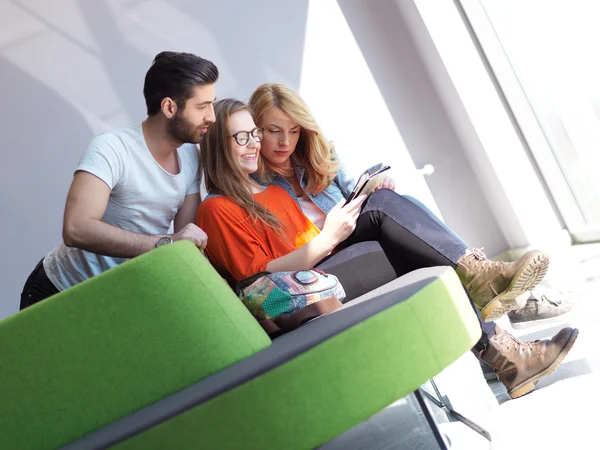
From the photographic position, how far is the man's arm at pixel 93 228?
2334 mm

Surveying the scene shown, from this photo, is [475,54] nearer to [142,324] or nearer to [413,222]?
[413,222]

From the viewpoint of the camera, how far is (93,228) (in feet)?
7.64


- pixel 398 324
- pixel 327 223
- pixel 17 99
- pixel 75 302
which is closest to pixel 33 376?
pixel 75 302

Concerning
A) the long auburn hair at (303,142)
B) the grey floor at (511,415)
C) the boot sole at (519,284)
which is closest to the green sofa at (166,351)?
the grey floor at (511,415)

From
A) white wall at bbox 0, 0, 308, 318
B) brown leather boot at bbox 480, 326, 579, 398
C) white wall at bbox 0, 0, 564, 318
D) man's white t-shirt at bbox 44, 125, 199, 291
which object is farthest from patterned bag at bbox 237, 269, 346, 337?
white wall at bbox 0, 0, 308, 318

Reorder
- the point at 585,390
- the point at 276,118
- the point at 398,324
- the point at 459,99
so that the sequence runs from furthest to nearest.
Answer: the point at 459,99
the point at 276,118
the point at 585,390
the point at 398,324

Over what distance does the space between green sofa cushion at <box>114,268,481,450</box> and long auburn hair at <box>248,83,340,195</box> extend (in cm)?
140

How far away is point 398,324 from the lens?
4.71 feet

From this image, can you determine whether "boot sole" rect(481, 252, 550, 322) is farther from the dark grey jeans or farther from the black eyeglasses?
the black eyeglasses

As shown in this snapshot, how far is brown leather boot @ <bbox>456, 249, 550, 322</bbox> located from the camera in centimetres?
214

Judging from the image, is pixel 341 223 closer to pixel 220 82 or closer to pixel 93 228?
pixel 93 228

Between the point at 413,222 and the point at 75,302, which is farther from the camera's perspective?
the point at 413,222

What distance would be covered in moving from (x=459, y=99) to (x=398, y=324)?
106 inches

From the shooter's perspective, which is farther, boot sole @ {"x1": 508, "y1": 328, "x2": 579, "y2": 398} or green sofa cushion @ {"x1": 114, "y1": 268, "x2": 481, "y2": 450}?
boot sole @ {"x1": 508, "y1": 328, "x2": 579, "y2": 398}
